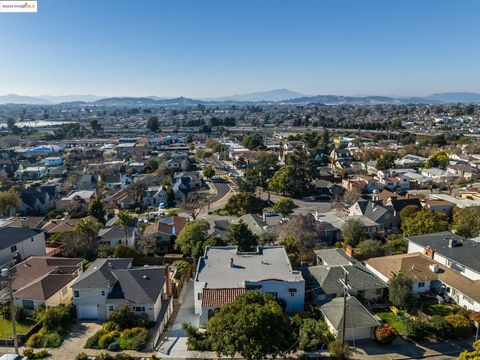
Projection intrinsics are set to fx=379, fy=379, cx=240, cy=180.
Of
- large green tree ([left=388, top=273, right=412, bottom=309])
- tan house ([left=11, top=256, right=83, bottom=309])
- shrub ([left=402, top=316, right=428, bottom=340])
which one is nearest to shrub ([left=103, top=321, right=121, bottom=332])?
tan house ([left=11, top=256, right=83, bottom=309])

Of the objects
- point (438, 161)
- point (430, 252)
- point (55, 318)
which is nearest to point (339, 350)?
point (430, 252)

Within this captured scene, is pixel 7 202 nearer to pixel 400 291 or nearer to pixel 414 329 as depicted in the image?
pixel 400 291

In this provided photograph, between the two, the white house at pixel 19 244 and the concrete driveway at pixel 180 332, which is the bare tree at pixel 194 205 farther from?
the concrete driveway at pixel 180 332

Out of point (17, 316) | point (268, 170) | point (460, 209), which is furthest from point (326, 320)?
point (268, 170)

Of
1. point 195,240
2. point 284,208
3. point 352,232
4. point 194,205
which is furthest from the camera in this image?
point 194,205

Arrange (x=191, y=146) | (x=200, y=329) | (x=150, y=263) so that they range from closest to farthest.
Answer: (x=200, y=329) < (x=150, y=263) < (x=191, y=146)

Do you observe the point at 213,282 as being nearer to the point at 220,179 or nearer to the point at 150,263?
the point at 150,263

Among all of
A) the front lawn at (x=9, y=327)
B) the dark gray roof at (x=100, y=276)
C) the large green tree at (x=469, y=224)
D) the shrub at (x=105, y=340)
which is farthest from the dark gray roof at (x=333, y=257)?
the front lawn at (x=9, y=327)
